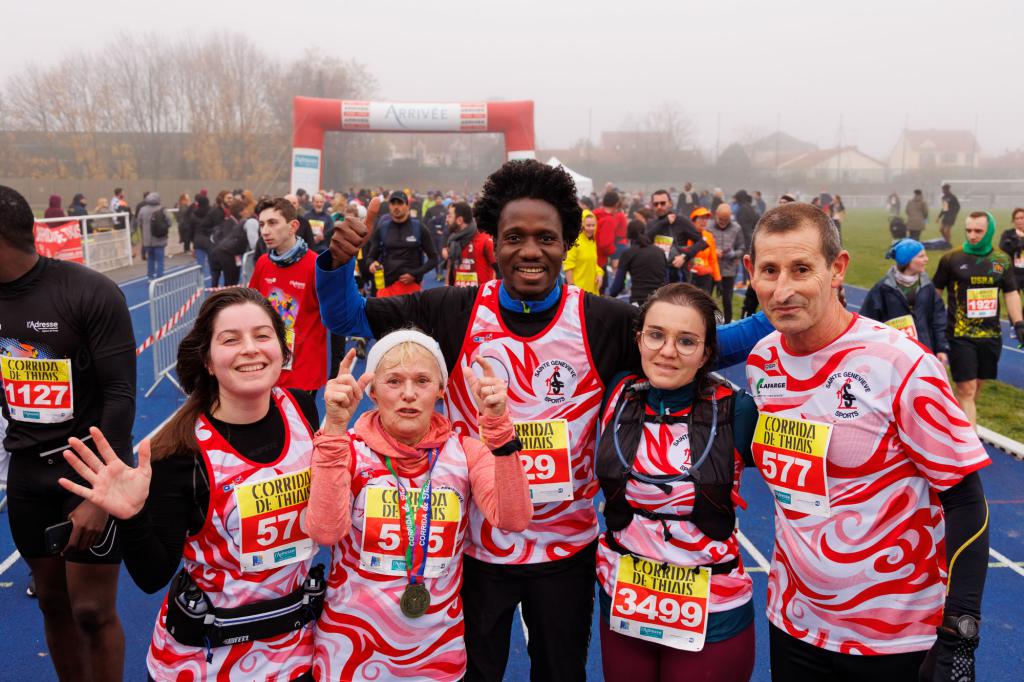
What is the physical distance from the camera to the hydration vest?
7.28ft

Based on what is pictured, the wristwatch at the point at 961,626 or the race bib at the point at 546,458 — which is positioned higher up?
the race bib at the point at 546,458

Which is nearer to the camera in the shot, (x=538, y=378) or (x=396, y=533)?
(x=396, y=533)

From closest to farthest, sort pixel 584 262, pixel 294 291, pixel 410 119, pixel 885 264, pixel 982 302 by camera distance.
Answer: pixel 294 291
pixel 982 302
pixel 584 262
pixel 885 264
pixel 410 119

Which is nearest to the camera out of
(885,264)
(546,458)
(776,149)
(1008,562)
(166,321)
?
(546,458)

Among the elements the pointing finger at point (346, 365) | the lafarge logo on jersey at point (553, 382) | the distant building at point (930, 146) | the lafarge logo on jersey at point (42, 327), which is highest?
the distant building at point (930, 146)

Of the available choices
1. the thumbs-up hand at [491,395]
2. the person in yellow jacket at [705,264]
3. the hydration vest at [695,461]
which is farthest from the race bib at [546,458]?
the person in yellow jacket at [705,264]

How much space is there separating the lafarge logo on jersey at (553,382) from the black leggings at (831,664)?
0.97 m

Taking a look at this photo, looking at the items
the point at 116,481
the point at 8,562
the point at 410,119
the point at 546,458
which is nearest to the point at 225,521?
the point at 116,481

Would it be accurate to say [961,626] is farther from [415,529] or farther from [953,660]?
[415,529]

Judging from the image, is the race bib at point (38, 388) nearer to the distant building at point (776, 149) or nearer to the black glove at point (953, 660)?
the black glove at point (953, 660)

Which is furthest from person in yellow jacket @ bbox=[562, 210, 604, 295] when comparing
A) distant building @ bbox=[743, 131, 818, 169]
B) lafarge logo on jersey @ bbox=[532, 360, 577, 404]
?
distant building @ bbox=[743, 131, 818, 169]

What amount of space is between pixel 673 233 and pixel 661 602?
374 inches

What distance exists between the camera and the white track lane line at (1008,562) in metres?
4.97

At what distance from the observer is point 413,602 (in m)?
2.20
